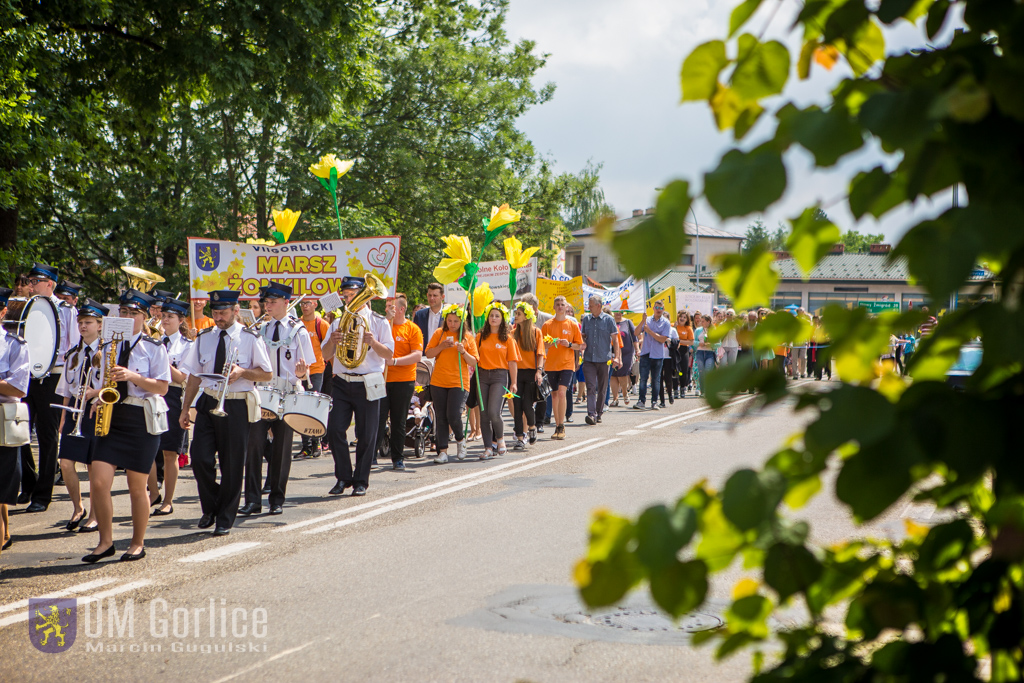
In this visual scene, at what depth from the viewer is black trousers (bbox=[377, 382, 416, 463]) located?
1106 centimetres

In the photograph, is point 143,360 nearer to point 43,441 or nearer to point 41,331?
point 41,331

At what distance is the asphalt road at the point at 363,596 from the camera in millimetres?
4551

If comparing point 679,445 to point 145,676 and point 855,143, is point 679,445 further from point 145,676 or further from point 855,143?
point 855,143

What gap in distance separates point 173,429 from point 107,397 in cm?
217

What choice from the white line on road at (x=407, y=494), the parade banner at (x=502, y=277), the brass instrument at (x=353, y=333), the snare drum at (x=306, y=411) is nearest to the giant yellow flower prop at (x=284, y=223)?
the parade banner at (x=502, y=277)

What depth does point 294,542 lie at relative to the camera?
734 cm

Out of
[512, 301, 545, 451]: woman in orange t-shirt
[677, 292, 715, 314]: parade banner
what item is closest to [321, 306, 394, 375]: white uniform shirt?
[512, 301, 545, 451]: woman in orange t-shirt

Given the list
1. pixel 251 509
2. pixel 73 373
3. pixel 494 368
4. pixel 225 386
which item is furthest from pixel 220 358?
pixel 494 368

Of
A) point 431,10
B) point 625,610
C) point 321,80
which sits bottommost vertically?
point 625,610

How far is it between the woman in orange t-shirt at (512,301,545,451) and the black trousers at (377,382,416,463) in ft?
7.67

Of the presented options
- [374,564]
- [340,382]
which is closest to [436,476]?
[340,382]

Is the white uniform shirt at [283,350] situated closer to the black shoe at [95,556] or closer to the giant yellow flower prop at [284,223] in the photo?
the black shoe at [95,556]

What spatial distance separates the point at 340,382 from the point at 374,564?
3.38 metres

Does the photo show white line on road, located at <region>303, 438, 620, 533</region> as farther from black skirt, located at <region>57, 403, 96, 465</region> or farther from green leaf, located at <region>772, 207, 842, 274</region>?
green leaf, located at <region>772, 207, 842, 274</region>
